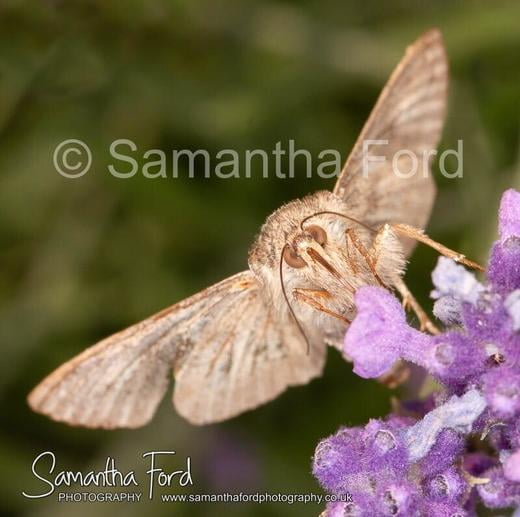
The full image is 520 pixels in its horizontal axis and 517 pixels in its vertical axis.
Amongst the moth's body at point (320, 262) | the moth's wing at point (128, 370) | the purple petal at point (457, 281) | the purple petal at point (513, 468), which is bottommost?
the purple petal at point (513, 468)

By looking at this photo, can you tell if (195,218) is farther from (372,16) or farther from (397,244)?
(397,244)

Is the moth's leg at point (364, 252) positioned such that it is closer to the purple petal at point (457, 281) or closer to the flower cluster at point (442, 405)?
the flower cluster at point (442, 405)

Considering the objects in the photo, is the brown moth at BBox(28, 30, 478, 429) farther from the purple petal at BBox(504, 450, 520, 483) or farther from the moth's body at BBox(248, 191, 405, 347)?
the purple petal at BBox(504, 450, 520, 483)

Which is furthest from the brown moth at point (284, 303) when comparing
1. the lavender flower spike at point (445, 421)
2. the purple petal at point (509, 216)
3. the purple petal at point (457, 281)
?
the lavender flower spike at point (445, 421)

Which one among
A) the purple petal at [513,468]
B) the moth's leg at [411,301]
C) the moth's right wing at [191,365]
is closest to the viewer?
the purple petal at [513,468]

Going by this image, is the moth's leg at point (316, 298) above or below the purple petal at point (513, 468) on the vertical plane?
above

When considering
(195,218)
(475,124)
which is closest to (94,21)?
(195,218)

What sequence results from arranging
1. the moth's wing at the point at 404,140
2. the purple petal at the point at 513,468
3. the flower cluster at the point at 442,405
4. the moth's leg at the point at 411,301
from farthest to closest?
the moth's wing at the point at 404,140, the moth's leg at the point at 411,301, the flower cluster at the point at 442,405, the purple petal at the point at 513,468
